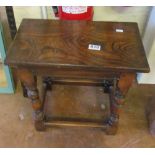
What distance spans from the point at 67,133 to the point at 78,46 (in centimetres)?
56

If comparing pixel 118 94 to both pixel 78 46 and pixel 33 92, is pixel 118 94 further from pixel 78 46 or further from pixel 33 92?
pixel 33 92

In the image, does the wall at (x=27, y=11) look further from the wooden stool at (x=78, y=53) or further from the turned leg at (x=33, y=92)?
the turned leg at (x=33, y=92)

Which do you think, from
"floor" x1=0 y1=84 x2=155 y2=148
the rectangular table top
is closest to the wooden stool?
the rectangular table top

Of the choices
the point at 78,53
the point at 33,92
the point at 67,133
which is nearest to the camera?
the point at 78,53

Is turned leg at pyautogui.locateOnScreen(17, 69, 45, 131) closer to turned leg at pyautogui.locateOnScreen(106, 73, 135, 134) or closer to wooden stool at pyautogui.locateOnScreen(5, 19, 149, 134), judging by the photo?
wooden stool at pyautogui.locateOnScreen(5, 19, 149, 134)

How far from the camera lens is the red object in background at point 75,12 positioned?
972mm

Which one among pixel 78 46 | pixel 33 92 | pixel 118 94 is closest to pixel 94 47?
pixel 78 46

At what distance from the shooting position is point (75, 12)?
1.00 m

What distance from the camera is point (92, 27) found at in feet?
3.19

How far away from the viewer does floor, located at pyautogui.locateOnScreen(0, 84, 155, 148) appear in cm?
111

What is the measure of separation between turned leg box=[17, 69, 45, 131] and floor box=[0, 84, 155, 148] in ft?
0.27

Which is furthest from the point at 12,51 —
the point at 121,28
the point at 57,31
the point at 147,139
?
the point at 147,139

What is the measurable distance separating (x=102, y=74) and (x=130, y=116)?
0.55 m
